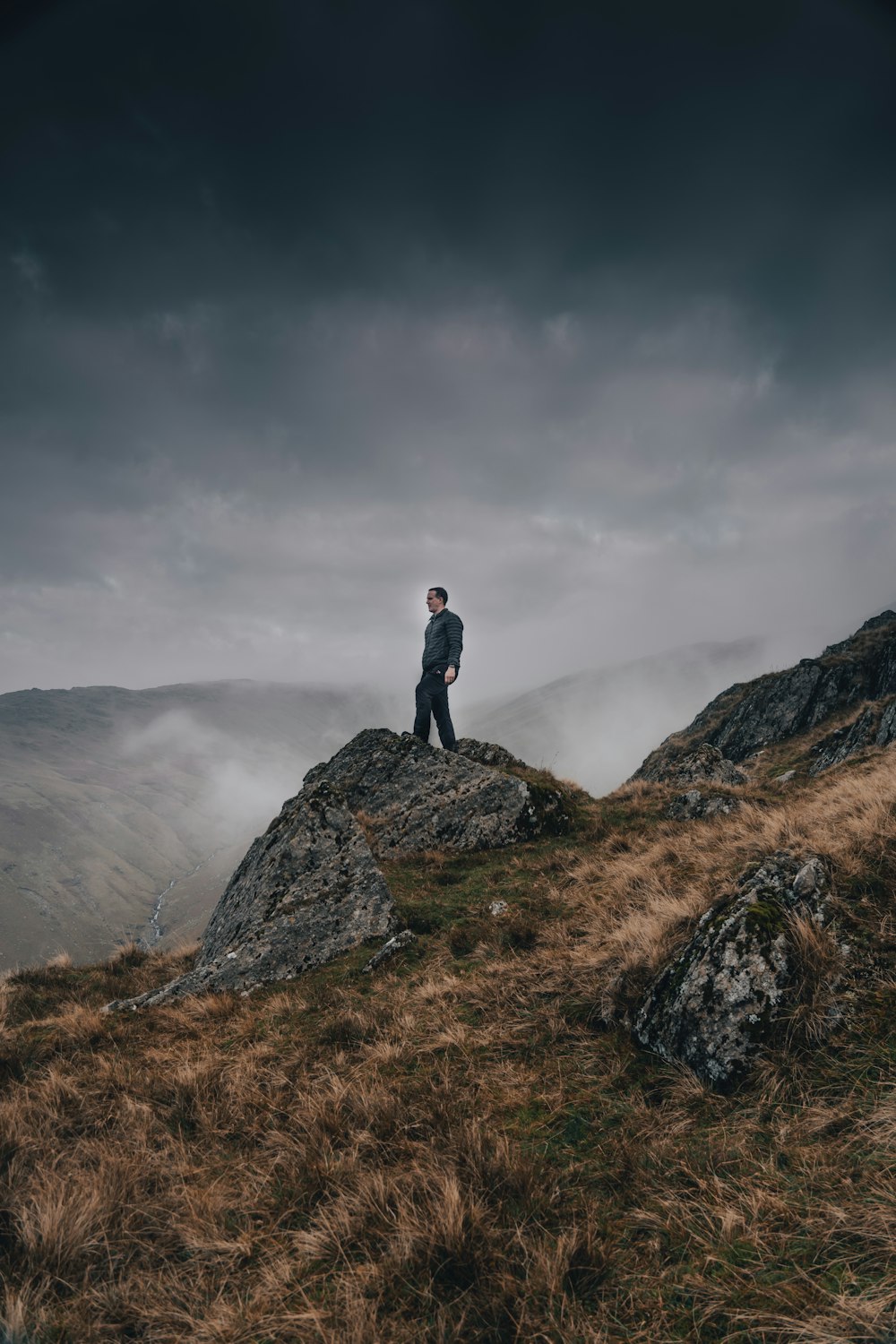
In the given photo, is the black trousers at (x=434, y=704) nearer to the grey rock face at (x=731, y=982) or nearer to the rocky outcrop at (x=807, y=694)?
the grey rock face at (x=731, y=982)

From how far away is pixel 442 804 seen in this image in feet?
43.4

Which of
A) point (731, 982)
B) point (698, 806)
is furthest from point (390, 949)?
point (698, 806)

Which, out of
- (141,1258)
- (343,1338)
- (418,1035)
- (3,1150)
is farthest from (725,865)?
(3,1150)

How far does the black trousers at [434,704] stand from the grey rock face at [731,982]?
32.7ft

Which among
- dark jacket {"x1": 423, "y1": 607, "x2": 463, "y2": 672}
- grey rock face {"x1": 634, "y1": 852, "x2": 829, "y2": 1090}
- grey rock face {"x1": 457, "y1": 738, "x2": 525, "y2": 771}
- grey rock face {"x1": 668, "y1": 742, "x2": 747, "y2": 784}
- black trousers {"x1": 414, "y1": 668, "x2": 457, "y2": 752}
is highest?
dark jacket {"x1": 423, "y1": 607, "x2": 463, "y2": 672}

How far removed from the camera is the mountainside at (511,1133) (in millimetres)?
2500

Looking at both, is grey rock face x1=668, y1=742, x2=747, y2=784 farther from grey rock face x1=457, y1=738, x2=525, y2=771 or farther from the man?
the man

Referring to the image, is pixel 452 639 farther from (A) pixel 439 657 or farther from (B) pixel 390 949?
(B) pixel 390 949

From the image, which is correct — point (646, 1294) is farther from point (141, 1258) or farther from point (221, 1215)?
point (141, 1258)

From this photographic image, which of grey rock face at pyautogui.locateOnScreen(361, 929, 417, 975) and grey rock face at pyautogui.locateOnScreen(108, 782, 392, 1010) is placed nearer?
grey rock face at pyautogui.locateOnScreen(361, 929, 417, 975)

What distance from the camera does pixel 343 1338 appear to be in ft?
7.72

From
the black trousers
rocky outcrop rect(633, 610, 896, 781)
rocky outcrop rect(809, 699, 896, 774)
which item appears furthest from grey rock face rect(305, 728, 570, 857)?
rocky outcrop rect(633, 610, 896, 781)

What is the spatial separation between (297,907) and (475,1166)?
19.9ft

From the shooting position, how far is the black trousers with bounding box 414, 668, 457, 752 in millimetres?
14852
